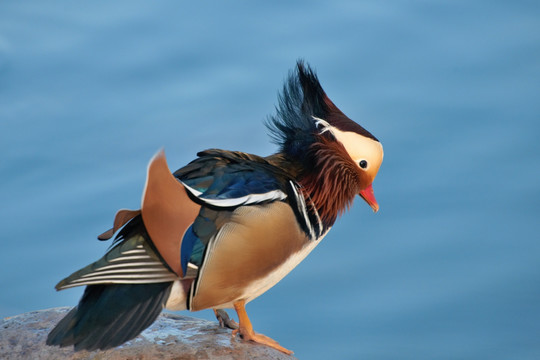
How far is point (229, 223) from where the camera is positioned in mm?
2547

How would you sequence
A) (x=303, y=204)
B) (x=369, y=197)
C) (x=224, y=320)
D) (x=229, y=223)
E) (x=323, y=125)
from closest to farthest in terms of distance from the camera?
(x=229, y=223) < (x=303, y=204) < (x=323, y=125) < (x=369, y=197) < (x=224, y=320)

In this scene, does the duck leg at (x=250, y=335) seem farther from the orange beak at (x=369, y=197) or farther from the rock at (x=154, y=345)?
the orange beak at (x=369, y=197)

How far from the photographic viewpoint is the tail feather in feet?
7.91

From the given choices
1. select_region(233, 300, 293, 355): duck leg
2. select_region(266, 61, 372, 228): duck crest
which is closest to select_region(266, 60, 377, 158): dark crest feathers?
select_region(266, 61, 372, 228): duck crest

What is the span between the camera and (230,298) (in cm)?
265

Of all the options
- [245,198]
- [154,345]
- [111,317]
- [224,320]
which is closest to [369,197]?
[245,198]

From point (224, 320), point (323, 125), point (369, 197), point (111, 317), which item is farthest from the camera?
point (224, 320)

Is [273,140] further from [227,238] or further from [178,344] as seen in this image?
[178,344]

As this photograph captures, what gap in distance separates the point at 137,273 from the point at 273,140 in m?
0.80

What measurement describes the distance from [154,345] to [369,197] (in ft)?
3.29

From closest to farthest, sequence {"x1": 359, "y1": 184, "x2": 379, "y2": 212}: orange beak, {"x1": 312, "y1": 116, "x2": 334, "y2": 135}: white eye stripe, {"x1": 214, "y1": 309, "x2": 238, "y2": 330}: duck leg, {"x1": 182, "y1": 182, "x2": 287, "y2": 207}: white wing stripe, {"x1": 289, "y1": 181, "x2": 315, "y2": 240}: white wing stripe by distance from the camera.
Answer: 1. {"x1": 182, "y1": 182, "x2": 287, "y2": 207}: white wing stripe
2. {"x1": 289, "y1": 181, "x2": 315, "y2": 240}: white wing stripe
3. {"x1": 312, "y1": 116, "x2": 334, "y2": 135}: white eye stripe
4. {"x1": 359, "y1": 184, "x2": 379, "y2": 212}: orange beak
5. {"x1": 214, "y1": 309, "x2": 238, "y2": 330}: duck leg

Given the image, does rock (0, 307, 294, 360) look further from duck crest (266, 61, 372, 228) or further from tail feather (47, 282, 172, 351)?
duck crest (266, 61, 372, 228)

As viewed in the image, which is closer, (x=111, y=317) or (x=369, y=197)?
(x=111, y=317)

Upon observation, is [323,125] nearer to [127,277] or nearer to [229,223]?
[229,223]
